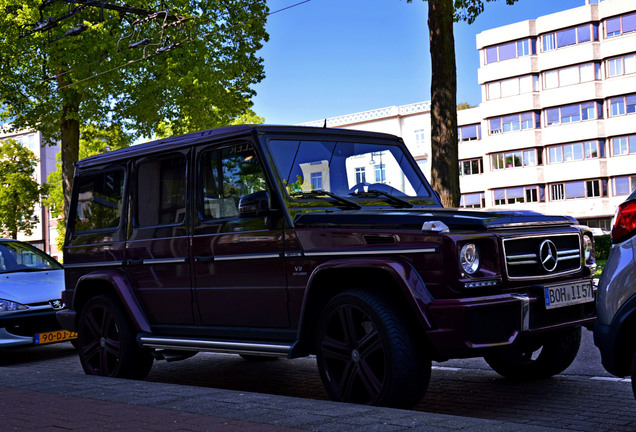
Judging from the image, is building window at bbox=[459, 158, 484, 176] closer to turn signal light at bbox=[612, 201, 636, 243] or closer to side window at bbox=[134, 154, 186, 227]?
side window at bbox=[134, 154, 186, 227]

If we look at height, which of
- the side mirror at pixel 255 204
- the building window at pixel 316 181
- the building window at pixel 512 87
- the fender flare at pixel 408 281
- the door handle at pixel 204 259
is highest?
the building window at pixel 512 87

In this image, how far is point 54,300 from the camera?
11.3 meters

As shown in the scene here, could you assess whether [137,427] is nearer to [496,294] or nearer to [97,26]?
[496,294]

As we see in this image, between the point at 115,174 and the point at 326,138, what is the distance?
2.41m

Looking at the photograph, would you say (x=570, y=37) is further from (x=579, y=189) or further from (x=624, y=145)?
(x=579, y=189)

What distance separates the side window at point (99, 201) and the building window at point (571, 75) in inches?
2544

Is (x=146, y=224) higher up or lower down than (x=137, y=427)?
higher up

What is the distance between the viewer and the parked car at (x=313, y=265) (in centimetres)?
559

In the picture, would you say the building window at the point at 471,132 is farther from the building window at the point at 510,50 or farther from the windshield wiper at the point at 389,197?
the windshield wiper at the point at 389,197

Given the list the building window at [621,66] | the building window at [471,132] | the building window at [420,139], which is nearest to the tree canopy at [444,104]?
the building window at [621,66]

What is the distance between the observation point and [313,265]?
6.24 m

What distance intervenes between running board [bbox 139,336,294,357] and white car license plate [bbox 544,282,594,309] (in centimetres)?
189

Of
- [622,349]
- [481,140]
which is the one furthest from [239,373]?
[481,140]

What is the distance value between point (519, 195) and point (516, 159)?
313 cm
